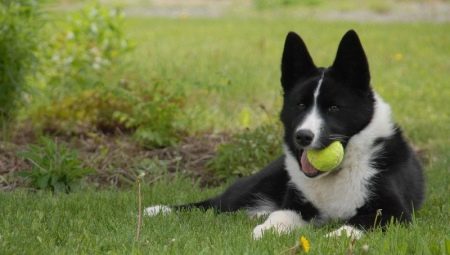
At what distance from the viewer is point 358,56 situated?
15.6 feet

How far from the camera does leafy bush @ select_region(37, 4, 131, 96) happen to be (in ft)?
26.2

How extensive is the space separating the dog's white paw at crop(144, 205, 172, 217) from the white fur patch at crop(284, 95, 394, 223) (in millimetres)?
858

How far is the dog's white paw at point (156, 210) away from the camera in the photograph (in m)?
5.01

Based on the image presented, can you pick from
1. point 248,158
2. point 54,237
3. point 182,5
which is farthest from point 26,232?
point 182,5

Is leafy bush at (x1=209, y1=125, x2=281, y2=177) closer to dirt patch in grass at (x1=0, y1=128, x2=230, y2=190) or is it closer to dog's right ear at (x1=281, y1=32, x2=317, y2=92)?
dirt patch in grass at (x1=0, y1=128, x2=230, y2=190)

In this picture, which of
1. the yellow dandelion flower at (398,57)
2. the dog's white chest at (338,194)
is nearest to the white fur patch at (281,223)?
the dog's white chest at (338,194)

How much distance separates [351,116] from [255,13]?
58.0 feet

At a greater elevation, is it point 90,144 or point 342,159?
point 342,159

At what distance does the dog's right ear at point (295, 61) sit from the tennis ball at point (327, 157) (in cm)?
50

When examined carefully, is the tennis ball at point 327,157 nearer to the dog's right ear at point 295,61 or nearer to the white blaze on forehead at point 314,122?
the white blaze on forehead at point 314,122

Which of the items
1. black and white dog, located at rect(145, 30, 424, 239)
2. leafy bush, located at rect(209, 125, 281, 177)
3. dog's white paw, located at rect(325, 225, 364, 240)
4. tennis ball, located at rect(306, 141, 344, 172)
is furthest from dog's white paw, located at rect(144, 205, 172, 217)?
leafy bush, located at rect(209, 125, 281, 177)

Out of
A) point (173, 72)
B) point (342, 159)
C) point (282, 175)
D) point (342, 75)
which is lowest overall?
point (173, 72)

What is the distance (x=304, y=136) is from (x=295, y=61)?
635 millimetres

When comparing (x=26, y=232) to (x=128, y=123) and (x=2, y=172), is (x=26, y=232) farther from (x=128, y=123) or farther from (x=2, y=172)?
(x=128, y=123)
